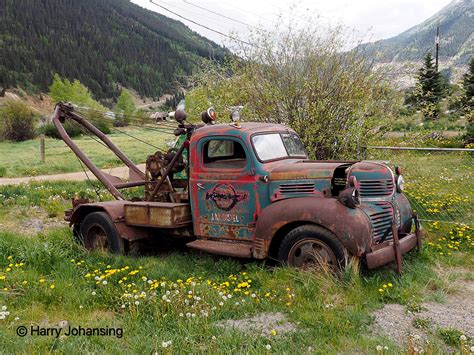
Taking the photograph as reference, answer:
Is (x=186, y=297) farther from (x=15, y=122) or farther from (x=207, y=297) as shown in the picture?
(x=15, y=122)

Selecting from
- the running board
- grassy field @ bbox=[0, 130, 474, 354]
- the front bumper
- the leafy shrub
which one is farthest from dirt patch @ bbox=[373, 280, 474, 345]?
the leafy shrub

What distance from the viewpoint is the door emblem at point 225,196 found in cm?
602

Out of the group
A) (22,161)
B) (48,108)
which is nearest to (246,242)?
(22,161)

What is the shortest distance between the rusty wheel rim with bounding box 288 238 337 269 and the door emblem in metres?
1.01

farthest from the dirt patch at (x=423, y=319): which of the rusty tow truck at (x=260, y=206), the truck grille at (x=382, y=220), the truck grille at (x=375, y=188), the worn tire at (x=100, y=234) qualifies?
the worn tire at (x=100, y=234)

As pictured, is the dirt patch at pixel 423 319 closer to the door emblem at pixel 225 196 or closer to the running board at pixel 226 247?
the running board at pixel 226 247

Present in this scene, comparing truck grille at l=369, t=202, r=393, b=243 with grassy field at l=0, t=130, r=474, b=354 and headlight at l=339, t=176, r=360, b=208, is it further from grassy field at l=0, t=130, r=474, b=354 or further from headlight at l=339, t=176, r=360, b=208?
grassy field at l=0, t=130, r=474, b=354

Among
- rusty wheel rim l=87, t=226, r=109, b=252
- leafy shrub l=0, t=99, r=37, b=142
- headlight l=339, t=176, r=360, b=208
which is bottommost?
rusty wheel rim l=87, t=226, r=109, b=252

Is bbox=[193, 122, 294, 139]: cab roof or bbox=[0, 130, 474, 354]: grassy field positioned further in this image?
bbox=[193, 122, 294, 139]: cab roof

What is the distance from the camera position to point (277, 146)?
6.44m

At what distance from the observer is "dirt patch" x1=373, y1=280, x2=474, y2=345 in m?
4.11

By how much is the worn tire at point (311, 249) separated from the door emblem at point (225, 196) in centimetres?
88

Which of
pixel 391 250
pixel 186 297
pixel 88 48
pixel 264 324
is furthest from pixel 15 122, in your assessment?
pixel 88 48

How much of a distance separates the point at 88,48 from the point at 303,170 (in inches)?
5406
